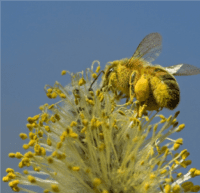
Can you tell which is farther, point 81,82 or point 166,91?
point 81,82

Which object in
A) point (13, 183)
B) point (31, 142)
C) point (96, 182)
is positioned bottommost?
point (96, 182)

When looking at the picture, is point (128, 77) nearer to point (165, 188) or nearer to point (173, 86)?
point (173, 86)

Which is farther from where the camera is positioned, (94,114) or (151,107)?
(94,114)

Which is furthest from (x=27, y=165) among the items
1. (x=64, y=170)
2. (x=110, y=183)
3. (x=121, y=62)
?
(x=121, y=62)

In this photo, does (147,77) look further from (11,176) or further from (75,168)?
(11,176)

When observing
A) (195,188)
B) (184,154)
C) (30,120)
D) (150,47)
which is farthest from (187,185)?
(30,120)

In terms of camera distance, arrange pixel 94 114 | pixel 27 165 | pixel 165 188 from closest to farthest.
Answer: pixel 165 188
pixel 27 165
pixel 94 114

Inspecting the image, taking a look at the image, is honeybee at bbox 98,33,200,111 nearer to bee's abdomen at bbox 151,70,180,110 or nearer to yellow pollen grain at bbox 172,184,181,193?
bee's abdomen at bbox 151,70,180,110
